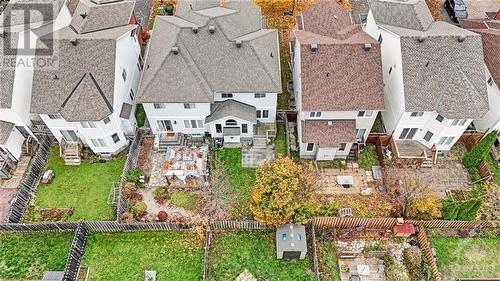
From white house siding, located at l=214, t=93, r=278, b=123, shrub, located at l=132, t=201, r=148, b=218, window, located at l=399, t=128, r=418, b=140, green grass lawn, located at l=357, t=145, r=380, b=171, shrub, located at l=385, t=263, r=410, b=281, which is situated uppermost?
white house siding, located at l=214, t=93, r=278, b=123

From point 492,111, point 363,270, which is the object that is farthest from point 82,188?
point 492,111

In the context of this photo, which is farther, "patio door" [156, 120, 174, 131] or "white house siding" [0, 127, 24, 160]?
"patio door" [156, 120, 174, 131]

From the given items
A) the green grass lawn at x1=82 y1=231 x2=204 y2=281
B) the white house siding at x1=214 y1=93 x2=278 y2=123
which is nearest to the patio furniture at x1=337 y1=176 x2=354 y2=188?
the white house siding at x1=214 y1=93 x2=278 y2=123

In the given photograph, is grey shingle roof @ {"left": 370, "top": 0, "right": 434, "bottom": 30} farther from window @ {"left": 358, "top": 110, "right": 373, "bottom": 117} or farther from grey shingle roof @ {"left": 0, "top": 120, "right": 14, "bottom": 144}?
grey shingle roof @ {"left": 0, "top": 120, "right": 14, "bottom": 144}

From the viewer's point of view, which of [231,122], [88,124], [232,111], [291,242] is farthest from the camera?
[231,122]

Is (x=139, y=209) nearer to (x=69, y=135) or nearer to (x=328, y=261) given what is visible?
(x=69, y=135)

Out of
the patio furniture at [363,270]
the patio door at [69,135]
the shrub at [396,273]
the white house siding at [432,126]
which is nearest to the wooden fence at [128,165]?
the patio door at [69,135]
